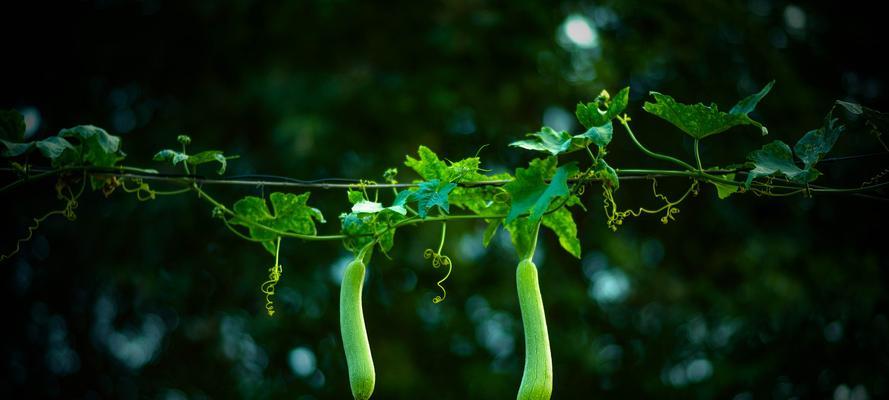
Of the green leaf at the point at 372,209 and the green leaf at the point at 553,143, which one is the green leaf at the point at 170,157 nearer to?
the green leaf at the point at 372,209

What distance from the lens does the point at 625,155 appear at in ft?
17.6

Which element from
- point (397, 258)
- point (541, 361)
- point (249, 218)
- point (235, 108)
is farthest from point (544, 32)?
point (541, 361)

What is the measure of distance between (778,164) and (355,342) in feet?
2.95

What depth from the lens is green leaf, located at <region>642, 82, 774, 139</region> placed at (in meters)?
1.56

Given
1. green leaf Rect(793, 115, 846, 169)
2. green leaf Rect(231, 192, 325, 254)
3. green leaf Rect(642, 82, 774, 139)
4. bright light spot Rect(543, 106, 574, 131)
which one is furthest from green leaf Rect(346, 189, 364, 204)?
bright light spot Rect(543, 106, 574, 131)

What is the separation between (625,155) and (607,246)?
2.04 feet

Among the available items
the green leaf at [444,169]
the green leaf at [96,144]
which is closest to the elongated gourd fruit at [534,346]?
the green leaf at [444,169]

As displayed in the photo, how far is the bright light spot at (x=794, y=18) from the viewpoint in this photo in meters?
5.69

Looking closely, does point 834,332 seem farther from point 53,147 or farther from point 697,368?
point 53,147

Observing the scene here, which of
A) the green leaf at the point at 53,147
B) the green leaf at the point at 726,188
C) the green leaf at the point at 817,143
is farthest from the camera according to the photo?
the green leaf at the point at 53,147

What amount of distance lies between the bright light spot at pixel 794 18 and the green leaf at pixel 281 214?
4745mm

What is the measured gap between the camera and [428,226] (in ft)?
16.5

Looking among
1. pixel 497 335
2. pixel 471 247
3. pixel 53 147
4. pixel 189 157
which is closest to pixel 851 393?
pixel 497 335

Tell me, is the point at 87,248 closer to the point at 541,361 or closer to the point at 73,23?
the point at 73,23
